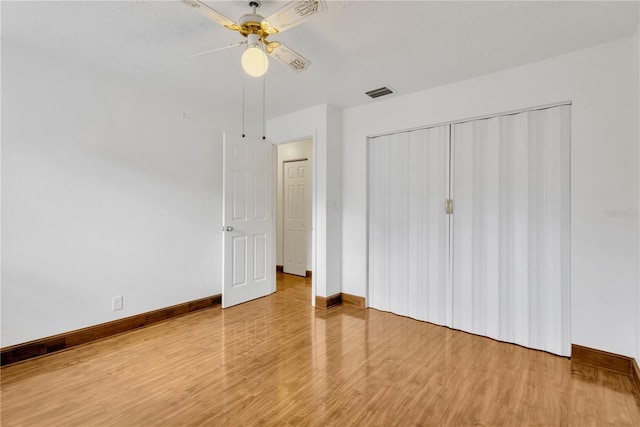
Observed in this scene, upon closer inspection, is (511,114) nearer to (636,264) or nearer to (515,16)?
(515,16)

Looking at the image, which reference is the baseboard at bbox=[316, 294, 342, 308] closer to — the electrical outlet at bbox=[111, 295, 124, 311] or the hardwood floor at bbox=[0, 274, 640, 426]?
the hardwood floor at bbox=[0, 274, 640, 426]

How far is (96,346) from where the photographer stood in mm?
2752

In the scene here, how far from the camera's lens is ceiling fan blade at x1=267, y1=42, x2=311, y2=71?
78.9 inches

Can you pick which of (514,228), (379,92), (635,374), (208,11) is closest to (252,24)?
(208,11)

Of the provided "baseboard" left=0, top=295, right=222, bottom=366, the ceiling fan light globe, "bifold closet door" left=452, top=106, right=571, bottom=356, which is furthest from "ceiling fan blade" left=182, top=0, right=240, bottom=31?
"baseboard" left=0, top=295, right=222, bottom=366

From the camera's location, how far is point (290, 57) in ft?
6.90

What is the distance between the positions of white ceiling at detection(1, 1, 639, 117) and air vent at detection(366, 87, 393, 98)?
19 centimetres

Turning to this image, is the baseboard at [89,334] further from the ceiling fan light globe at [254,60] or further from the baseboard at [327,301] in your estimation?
the ceiling fan light globe at [254,60]

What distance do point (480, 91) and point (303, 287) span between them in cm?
347

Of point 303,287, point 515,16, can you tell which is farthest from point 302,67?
point 303,287

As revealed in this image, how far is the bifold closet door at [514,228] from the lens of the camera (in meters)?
2.60

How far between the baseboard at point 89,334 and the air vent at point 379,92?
3.11 meters

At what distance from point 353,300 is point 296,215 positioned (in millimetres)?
2270

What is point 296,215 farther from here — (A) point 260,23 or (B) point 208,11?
(B) point 208,11
